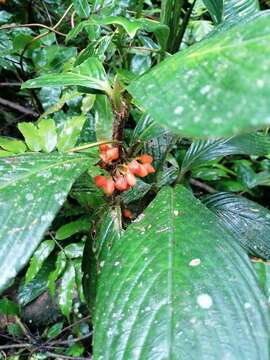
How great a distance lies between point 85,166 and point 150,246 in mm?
143

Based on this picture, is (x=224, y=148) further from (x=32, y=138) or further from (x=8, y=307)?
(x=8, y=307)

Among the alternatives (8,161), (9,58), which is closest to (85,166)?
(8,161)

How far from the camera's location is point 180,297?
45cm

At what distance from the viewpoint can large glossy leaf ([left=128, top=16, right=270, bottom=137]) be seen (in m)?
0.30

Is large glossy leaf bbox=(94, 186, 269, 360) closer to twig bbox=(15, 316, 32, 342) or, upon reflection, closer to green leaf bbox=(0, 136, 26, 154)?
green leaf bbox=(0, 136, 26, 154)

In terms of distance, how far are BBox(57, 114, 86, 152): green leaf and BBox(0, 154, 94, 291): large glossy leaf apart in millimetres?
190

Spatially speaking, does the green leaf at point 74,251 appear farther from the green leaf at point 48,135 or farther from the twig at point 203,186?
the twig at point 203,186

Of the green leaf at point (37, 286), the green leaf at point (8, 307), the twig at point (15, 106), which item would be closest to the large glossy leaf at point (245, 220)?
the green leaf at point (37, 286)

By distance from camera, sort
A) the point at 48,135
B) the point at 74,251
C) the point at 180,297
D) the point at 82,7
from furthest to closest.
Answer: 1. the point at 74,251
2. the point at 82,7
3. the point at 48,135
4. the point at 180,297

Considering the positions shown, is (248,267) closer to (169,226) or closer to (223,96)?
(169,226)

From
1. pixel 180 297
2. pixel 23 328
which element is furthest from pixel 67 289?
pixel 180 297

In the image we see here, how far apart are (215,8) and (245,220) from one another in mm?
376

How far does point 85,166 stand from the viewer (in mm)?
578

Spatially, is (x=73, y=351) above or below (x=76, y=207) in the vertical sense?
below
